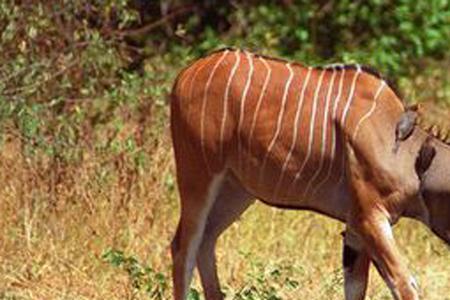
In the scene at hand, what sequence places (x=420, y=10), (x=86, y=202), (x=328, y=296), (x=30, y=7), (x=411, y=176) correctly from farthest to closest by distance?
(x=420, y=10) → (x=30, y=7) → (x=86, y=202) → (x=328, y=296) → (x=411, y=176)

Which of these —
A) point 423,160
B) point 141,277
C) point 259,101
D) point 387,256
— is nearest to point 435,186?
point 423,160

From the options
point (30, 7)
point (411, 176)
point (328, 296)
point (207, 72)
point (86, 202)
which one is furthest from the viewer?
point (30, 7)

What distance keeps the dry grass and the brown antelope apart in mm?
523

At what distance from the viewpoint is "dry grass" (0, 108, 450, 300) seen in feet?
22.6

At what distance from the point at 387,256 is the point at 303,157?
21.7 inches

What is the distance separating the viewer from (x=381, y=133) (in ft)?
18.8

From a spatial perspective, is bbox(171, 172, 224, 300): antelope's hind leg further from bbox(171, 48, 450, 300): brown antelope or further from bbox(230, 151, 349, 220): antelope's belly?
bbox(230, 151, 349, 220): antelope's belly

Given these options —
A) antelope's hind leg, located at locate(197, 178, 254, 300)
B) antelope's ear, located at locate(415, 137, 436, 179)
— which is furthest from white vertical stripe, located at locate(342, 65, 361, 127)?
antelope's hind leg, located at locate(197, 178, 254, 300)

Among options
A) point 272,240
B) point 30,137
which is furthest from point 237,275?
point 30,137

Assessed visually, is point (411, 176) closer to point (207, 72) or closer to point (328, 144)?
point (328, 144)

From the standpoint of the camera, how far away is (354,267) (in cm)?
617

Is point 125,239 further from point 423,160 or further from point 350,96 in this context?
point 423,160

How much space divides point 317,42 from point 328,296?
4.96 metres

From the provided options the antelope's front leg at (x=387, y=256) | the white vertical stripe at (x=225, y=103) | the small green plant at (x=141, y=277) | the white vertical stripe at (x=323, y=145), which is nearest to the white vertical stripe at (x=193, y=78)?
the white vertical stripe at (x=225, y=103)
